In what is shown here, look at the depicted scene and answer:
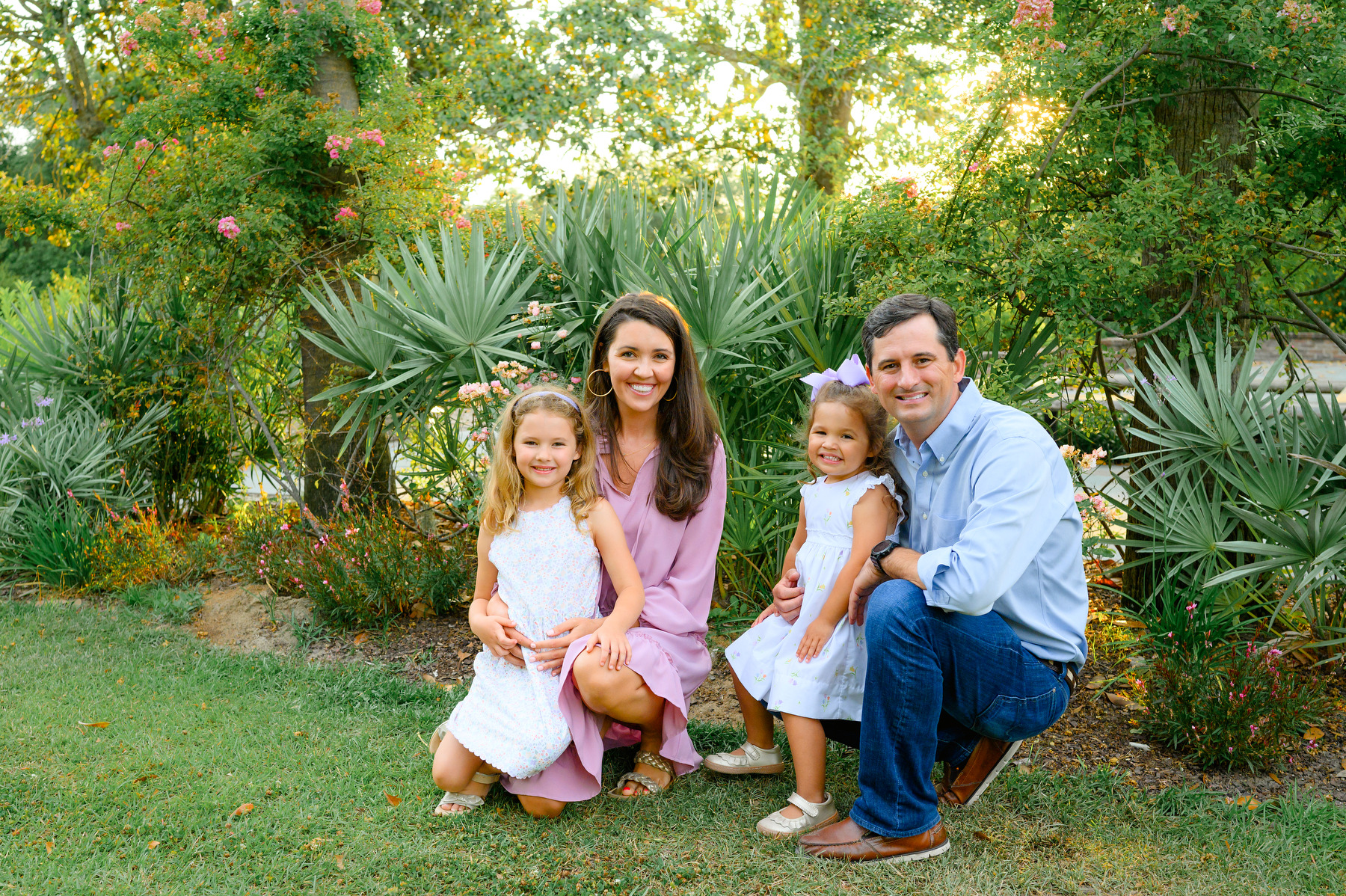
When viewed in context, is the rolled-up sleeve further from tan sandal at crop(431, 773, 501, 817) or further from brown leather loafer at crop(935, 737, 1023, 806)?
tan sandal at crop(431, 773, 501, 817)

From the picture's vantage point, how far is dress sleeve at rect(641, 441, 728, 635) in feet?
11.2

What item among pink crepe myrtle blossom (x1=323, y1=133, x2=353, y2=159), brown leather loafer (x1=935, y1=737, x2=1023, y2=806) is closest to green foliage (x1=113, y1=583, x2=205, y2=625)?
pink crepe myrtle blossom (x1=323, y1=133, x2=353, y2=159)

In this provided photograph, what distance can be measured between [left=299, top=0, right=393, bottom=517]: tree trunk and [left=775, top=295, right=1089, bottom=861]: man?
4080mm

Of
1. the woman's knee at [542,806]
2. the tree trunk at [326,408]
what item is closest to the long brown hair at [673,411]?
the woman's knee at [542,806]

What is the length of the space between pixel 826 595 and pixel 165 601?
4083 millimetres

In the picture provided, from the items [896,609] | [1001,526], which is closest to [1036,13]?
[1001,526]

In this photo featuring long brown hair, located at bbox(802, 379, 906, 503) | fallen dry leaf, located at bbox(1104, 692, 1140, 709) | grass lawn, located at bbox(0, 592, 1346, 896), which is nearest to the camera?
grass lawn, located at bbox(0, 592, 1346, 896)

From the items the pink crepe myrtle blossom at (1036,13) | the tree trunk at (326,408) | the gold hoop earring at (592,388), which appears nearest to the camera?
the gold hoop earring at (592,388)

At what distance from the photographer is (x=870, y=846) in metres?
2.86

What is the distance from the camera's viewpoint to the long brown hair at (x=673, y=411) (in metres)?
3.46

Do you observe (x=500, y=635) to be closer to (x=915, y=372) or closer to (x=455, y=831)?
(x=455, y=831)

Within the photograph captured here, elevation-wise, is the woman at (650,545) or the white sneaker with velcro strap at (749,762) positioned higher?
the woman at (650,545)

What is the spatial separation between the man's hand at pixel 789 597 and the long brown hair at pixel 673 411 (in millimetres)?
427

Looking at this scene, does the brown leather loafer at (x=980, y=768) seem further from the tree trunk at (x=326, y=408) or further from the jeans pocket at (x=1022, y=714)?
the tree trunk at (x=326, y=408)
